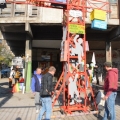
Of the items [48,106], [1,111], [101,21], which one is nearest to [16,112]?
[1,111]

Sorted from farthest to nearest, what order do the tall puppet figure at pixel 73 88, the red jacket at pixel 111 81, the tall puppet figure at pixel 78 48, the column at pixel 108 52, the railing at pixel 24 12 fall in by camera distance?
the column at pixel 108 52 < the railing at pixel 24 12 < the tall puppet figure at pixel 78 48 < the tall puppet figure at pixel 73 88 < the red jacket at pixel 111 81

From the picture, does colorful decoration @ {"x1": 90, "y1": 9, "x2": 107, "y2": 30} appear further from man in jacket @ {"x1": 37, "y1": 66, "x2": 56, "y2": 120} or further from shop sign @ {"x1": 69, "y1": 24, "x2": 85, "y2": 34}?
man in jacket @ {"x1": 37, "y1": 66, "x2": 56, "y2": 120}

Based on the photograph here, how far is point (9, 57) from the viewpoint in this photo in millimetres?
37656

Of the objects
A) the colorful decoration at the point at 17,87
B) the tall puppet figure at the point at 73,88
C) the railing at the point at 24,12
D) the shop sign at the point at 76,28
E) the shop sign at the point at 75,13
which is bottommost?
the colorful decoration at the point at 17,87

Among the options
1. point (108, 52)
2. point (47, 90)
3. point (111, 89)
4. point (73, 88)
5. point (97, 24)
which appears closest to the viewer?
point (47, 90)

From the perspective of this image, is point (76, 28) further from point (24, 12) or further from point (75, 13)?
point (24, 12)

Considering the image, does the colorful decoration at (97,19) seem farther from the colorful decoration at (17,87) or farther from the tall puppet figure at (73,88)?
the colorful decoration at (17,87)

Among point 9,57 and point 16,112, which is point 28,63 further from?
point 9,57

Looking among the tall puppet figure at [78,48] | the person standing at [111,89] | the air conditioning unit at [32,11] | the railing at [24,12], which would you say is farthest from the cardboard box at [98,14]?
the air conditioning unit at [32,11]

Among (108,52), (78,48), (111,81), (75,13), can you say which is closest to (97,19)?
(75,13)

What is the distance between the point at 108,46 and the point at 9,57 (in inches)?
976

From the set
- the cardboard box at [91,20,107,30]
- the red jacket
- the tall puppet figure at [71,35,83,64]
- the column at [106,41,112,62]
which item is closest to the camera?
the red jacket

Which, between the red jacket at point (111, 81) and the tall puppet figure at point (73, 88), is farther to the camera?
the tall puppet figure at point (73, 88)

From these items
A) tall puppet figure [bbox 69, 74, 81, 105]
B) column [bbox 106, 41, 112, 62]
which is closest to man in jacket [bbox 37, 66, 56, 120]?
tall puppet figure [bbox 69, 74, 81, 105]
